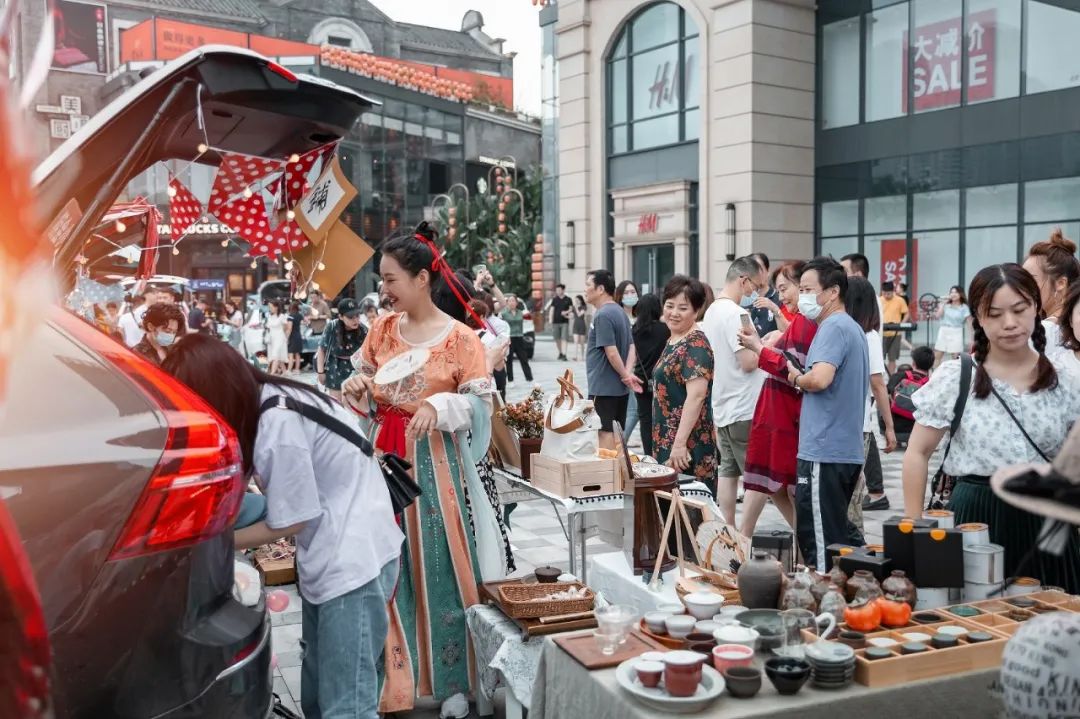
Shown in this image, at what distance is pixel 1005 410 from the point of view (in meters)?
3.38

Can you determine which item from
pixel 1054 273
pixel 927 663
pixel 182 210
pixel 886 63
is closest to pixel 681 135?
pixel 886 63

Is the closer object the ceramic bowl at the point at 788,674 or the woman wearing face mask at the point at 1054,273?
the ceramic bowl at the point at 788,674

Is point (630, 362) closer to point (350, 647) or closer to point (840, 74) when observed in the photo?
point (350, 647)

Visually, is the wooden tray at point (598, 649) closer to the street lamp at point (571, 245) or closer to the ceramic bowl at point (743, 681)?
the ceramic bowl at point (743, 681)

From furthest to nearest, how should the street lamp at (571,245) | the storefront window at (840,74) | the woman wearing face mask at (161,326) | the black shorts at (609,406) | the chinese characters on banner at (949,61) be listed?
the street lamp at (571,245)
the storefront window at (840,74)
the chinese characters on banner at (949,61)
the woman wearing face mask at (161,326)
the black shorts at (609,406)

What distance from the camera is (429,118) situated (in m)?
43.8

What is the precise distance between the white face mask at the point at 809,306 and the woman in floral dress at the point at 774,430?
0.85 feet

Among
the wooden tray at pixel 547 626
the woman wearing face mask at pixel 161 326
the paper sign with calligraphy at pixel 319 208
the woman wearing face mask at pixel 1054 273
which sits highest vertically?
the paper sign with calligraphy at pixel 319 208

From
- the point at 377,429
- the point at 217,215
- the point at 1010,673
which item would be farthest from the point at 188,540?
the point at 217,215

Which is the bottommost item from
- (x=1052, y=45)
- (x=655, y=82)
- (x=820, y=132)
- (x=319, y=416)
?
(x=319, y=416)

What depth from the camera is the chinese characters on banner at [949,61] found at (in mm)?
17312

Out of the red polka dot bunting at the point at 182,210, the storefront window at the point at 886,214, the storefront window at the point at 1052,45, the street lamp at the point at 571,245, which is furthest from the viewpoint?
the street lamp at the point at 571,245

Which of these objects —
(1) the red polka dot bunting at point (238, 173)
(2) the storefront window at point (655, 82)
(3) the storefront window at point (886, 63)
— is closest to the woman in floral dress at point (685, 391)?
(1) the red polka dot bunting at point (238, 173)

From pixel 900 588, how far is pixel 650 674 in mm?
1002
